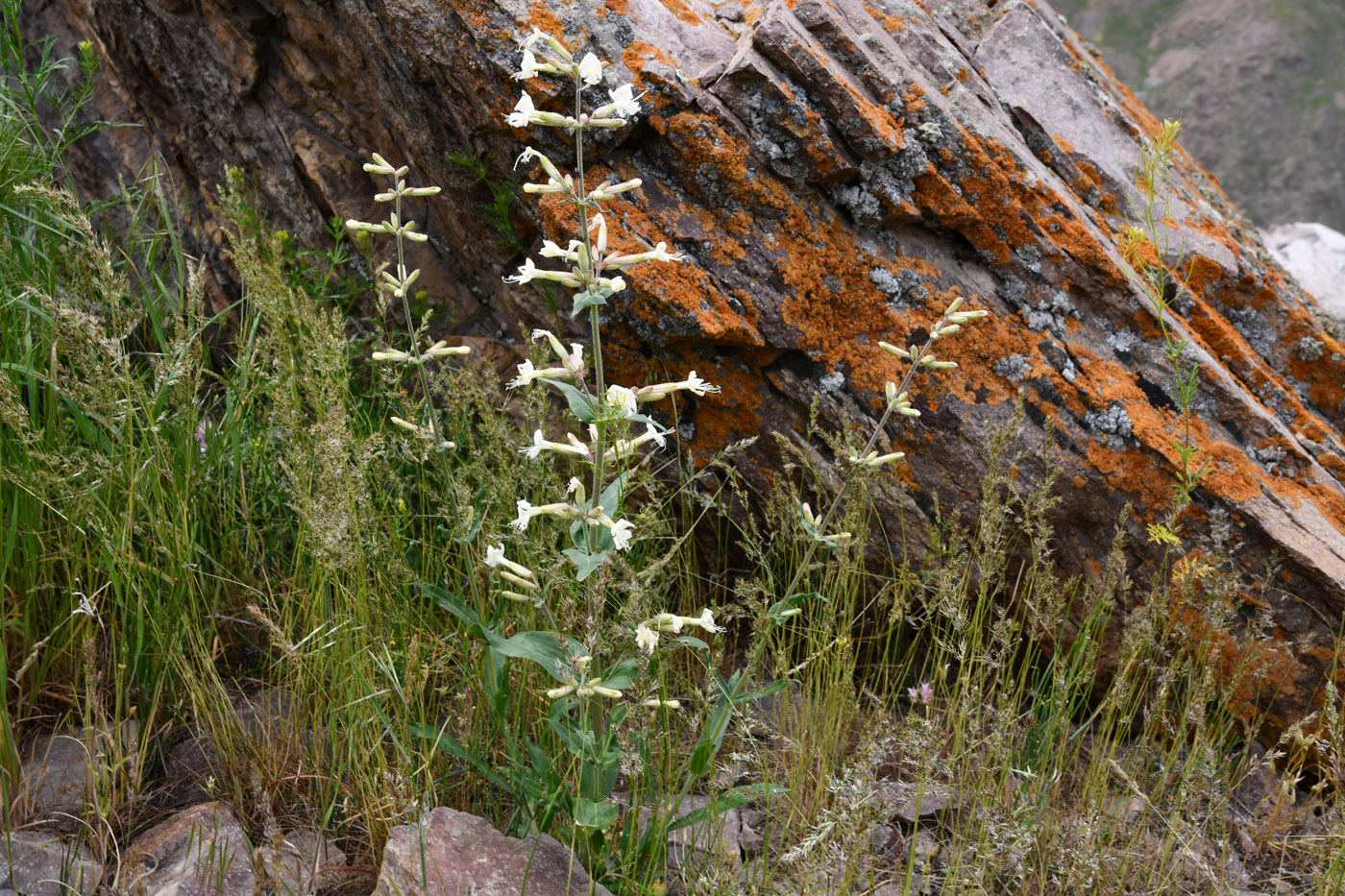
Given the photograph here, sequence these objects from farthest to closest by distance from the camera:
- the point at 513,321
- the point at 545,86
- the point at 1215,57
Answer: the point at 1215,57 < the point at 513,321 < the point at 545,86

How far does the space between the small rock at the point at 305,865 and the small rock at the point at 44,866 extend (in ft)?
1.34

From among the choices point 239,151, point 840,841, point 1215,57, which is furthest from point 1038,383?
point 1215,57

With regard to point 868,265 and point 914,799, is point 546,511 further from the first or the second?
point 868,265

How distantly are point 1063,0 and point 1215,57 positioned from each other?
10.9 ft

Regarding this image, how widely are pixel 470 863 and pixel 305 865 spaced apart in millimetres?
495

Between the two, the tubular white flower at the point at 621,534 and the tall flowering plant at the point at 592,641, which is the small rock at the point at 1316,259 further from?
the tubular white flower at the point at 621,534

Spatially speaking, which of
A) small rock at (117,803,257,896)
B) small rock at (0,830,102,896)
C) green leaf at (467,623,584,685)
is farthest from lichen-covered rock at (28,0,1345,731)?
small rock at (0,830,102,896)

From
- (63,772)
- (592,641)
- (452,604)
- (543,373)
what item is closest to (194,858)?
(63,772)

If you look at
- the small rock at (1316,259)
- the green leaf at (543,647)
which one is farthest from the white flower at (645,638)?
the small rock at (1316,259)

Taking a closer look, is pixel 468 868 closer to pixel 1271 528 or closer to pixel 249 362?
pixel 249 362

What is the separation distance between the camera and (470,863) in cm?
198

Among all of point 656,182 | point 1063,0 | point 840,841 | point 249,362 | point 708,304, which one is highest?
point 1063,0

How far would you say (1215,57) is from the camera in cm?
1320

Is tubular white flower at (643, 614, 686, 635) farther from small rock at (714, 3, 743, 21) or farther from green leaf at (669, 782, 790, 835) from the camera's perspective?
small rock at (714, 3, 743, 21)
